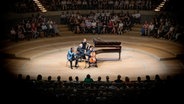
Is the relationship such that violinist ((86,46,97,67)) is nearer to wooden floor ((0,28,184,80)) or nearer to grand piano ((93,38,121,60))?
wooden floor ((0,28,184,80))

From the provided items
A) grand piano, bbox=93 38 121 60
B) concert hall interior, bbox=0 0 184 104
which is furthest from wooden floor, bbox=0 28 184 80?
grand piano, bbox=93 38 121 60

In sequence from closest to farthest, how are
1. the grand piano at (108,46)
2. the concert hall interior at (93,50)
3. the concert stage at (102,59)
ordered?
the concert hall interior at (93,50)
the concert stage at (102,59)
the grand piano at (108,46)

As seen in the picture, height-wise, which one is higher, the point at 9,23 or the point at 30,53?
the point at 9,23

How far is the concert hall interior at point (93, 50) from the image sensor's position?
1227cm

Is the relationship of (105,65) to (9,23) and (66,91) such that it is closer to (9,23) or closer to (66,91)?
(66,91)

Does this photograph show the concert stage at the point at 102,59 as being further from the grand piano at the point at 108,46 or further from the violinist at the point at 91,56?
the grand piano at the point at 108,46

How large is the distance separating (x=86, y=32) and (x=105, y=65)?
24.5 feet

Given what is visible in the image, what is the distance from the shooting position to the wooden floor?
18.4m

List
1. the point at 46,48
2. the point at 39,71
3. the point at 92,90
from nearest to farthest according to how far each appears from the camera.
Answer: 1. the point at 92,90
2. the point at 39,71
3. the point at 46,48

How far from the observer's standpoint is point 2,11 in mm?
26172

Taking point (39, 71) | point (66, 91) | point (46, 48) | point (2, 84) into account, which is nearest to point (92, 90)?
point (66, 91)

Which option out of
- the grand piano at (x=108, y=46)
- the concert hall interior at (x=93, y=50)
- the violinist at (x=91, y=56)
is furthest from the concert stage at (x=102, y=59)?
the grand piano at (x=108, y=46)

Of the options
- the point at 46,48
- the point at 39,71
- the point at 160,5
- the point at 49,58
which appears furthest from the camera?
the point at 160,5

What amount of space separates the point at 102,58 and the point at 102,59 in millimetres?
225
